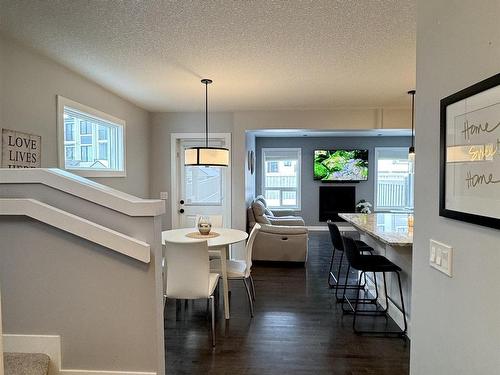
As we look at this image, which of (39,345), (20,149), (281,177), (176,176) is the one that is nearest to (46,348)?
(39,345)

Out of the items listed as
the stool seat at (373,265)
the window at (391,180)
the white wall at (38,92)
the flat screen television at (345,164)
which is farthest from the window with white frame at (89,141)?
the window at (391,180)

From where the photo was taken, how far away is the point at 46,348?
73.6 inches

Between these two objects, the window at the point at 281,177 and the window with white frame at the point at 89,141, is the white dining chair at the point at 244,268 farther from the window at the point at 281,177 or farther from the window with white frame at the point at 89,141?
the window at the point at 281,177

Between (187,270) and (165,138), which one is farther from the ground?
(165,138)

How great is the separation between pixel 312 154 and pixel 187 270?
621 centimetres

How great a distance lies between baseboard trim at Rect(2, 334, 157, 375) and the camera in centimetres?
186

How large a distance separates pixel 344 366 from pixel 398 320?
945mm

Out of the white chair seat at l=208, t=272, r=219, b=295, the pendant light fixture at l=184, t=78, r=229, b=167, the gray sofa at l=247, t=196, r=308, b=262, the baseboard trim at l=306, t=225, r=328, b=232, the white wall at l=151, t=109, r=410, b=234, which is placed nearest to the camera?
the white chair seat at l=208, t=272, r=219, b=295

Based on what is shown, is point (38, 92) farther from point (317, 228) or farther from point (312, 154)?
point (317, 228)

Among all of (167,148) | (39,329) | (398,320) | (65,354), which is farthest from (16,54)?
(398,320)

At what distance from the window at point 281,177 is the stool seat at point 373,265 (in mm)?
5490

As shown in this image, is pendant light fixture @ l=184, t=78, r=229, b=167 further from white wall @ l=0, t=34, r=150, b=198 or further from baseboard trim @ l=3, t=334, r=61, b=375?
baseboard trim @ l=3, t=334, r=61, b=375

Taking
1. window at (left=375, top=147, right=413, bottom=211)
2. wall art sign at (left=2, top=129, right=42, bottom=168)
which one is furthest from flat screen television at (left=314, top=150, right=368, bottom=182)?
wall art sign at (left=2, top=129, right=42, bottom=168)

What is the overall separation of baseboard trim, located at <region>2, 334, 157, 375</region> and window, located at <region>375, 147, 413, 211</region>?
7.57 meters
